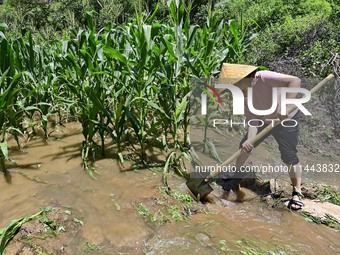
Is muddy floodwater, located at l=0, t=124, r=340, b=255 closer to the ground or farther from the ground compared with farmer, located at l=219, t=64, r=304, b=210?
closer to the ground

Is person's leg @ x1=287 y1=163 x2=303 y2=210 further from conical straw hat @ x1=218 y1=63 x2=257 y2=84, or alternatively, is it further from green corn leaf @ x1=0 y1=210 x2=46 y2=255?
green corn leaf @ x1=0 y1=210 x2=46 y2=255

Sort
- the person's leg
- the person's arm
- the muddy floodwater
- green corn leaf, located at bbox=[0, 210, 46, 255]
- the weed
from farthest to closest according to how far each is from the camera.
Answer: the weed
the person's leg
the person's arm
the muddy floodwater
green corn leaf, located at bbox=[0, 210, 46, 255]

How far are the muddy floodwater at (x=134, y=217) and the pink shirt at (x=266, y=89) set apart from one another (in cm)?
70

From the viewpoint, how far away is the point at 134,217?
2010mm

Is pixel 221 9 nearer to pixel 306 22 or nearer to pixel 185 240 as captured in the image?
pixel 306 22

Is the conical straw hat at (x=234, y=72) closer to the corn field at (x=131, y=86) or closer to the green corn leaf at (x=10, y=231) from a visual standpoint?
the corn field at (x=131, y=86)

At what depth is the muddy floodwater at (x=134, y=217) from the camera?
1787 mm

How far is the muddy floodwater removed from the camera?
70.4 inches

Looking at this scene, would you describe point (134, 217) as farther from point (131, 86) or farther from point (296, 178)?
point (296, 178)

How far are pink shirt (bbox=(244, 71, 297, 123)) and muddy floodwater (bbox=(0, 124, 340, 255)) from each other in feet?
2.29

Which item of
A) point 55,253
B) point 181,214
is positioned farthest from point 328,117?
point 55,253

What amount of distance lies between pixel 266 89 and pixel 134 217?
1.26 m

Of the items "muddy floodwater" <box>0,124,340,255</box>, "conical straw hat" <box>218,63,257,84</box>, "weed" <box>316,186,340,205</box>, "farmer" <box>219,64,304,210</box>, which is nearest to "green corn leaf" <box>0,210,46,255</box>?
"muddy floodwater" <box>0,124,340,255</box>

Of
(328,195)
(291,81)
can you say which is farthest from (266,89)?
(328,195)
